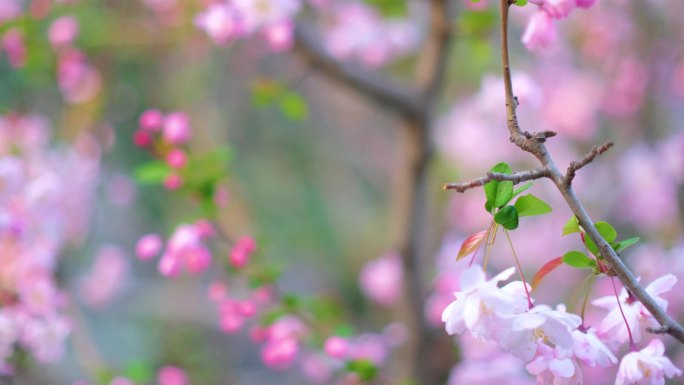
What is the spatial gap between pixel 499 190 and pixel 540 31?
6.2 inches

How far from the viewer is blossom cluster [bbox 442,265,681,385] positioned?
21.8 inches

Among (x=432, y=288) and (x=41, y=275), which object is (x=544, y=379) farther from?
(x=432, y=288)

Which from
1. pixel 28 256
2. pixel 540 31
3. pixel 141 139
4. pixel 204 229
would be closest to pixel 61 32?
pixel 28 256

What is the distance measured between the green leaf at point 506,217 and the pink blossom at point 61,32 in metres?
1.14

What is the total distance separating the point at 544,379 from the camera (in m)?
0.60

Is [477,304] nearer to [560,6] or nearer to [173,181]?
[560,6]

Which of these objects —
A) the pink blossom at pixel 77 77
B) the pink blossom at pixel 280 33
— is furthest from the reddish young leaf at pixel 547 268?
the pink blossom at pixel 77 77

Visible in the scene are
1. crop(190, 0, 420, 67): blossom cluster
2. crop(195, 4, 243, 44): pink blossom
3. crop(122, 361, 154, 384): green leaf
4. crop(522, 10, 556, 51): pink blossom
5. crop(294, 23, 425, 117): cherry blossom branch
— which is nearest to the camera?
crop(522, 10, 556, 51): pink blossom

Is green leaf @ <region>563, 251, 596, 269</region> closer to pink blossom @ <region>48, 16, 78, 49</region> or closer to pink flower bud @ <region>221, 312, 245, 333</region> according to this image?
pink flower bud @ <region>221, 312, 245, 333</region>

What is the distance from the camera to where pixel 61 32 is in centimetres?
143

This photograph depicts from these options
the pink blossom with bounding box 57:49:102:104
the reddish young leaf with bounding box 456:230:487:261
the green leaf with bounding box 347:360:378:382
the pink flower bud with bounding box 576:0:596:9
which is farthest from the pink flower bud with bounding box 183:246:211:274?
the pink blossom with bounding box 57:49:102:104

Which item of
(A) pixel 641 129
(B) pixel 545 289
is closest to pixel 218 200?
(A) pixel 641 129

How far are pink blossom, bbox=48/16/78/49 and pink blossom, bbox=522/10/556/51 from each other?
108cm

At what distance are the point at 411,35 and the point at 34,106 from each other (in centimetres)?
116
